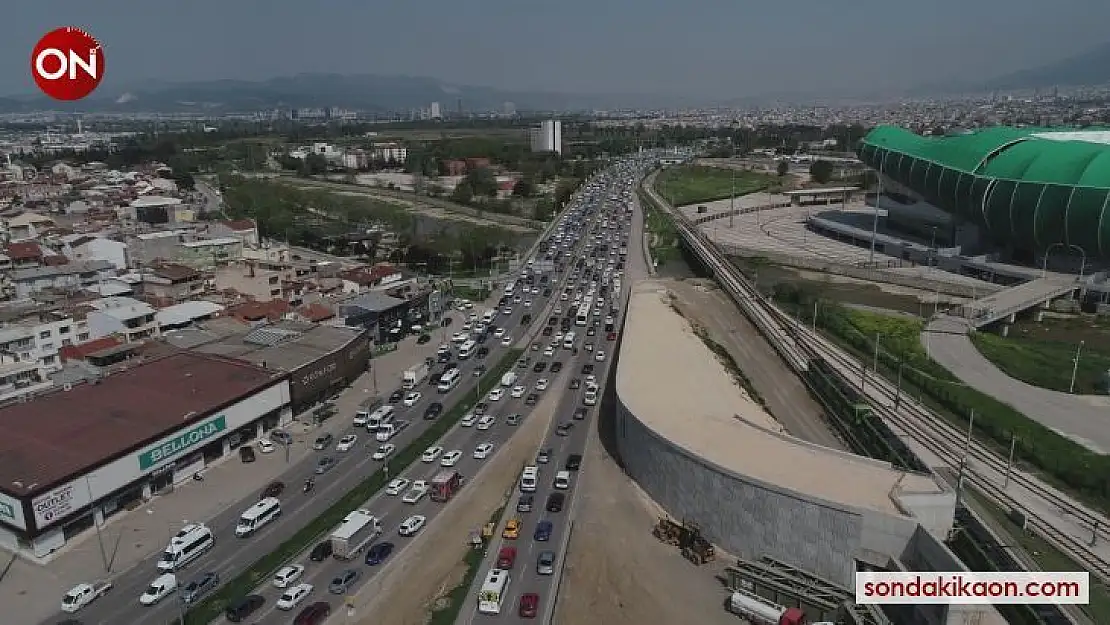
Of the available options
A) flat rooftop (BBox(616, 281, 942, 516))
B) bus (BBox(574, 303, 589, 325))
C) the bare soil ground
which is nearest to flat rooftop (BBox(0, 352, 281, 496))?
the bare soil ground

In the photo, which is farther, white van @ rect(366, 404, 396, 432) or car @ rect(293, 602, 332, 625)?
white van @ rect(366, 404, 396, 432)

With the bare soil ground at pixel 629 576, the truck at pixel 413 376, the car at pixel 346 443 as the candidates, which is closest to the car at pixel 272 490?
the car at pixel 346 443

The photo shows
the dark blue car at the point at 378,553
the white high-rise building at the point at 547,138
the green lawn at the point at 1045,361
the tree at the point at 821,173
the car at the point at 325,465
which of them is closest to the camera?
the dark blue car at the point at 378,553

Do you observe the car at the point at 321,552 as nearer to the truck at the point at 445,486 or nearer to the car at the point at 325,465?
the truck at the point at 445,486

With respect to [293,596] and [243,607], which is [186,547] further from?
[293,596]

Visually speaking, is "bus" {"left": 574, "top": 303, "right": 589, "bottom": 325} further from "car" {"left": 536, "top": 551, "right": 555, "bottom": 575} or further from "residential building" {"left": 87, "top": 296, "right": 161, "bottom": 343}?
"car" {"left": 536, "top": 551, "right": 555, "bottom": 575}

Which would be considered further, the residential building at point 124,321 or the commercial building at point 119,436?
the residential building at point 124,321
